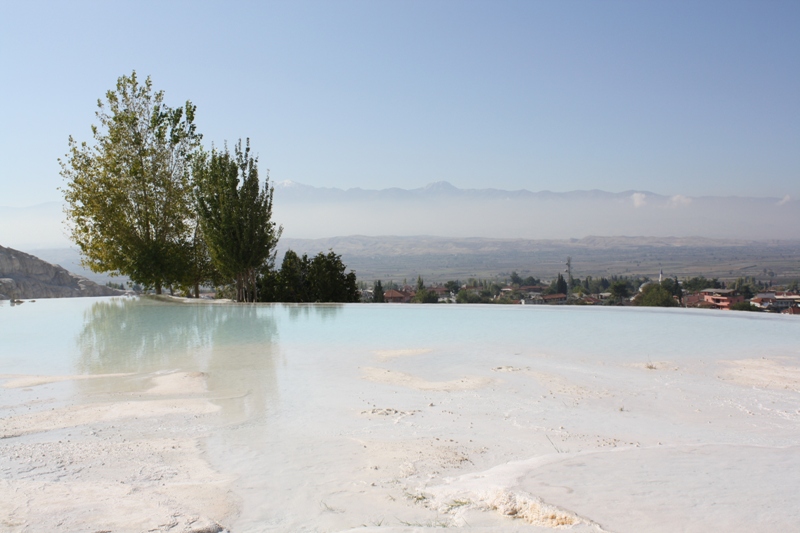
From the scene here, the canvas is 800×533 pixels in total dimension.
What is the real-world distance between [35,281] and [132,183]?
7355 millimetres

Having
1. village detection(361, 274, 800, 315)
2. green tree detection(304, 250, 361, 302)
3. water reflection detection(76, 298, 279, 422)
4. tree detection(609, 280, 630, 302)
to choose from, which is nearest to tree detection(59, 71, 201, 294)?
water reflection detection(76, 298, 279, 422)

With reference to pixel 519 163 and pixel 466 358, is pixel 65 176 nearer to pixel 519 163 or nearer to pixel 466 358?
pixel 466 358

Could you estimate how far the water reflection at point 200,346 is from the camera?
5.94 metres

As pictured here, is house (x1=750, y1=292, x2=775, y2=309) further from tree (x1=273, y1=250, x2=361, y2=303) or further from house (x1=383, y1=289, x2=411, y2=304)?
tree (x1=273, y1=250, x2=361, y2=303)

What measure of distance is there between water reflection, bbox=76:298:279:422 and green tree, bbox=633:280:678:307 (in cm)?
794

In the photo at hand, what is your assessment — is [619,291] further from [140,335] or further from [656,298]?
[140,335]

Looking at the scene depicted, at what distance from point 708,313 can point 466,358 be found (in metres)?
6.51

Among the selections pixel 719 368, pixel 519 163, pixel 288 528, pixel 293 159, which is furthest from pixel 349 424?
pixel 519 163

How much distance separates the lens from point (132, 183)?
1455cm

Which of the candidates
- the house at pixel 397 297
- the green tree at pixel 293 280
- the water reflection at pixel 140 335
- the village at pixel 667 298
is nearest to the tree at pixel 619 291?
the village at pixel 667 298

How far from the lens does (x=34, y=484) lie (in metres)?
3.42

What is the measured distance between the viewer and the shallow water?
10.1 ft

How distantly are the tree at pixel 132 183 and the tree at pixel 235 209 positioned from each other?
1.34 meters


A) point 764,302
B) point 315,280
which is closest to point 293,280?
point 315,280
